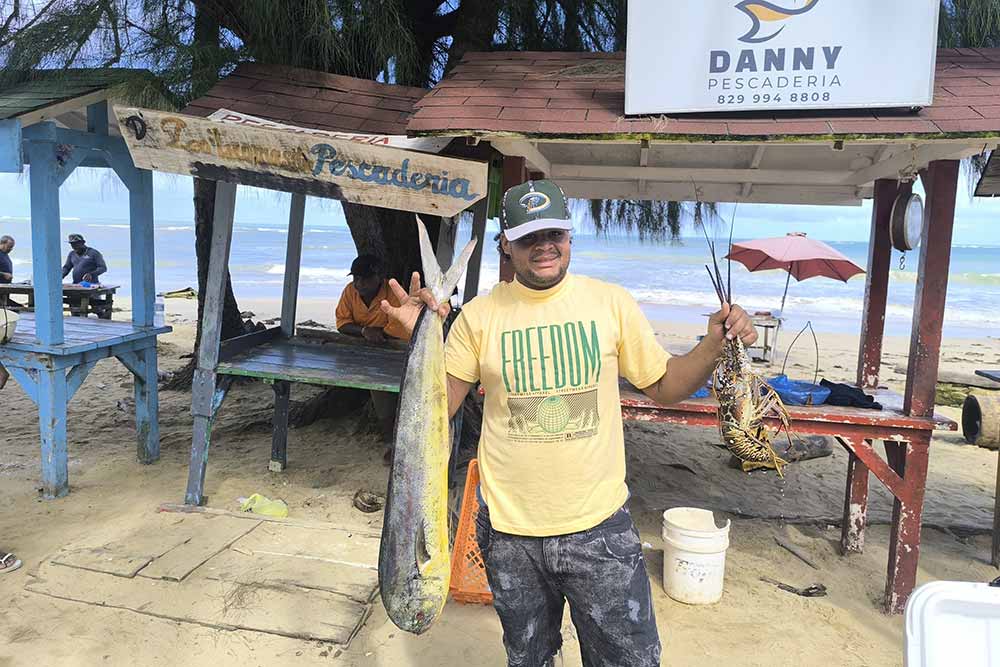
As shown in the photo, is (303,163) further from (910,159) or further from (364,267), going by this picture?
(910,159)

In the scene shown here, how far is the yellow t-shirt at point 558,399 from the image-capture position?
89.0 inches

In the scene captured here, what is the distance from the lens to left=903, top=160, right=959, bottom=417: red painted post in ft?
13.9

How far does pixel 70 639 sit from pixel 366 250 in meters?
4.61

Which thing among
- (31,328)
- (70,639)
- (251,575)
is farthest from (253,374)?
(31,328)

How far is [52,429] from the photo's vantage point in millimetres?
5414

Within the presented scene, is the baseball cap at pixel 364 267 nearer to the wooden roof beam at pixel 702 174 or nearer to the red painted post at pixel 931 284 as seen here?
the wooden roof beam at pixel 702 174

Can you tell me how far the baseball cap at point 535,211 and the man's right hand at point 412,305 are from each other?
330 millimetres

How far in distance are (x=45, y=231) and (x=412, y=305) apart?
427 cm

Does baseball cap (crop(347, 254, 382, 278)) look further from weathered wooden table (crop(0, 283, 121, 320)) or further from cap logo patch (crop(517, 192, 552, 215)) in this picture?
weathered wooden table (crop(0, 283, 121, 320))

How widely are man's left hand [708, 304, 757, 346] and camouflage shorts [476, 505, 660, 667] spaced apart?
0.66m

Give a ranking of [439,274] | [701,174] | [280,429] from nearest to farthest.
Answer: [439,274]
[701,174]
[280,429]

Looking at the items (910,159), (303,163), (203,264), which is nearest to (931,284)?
(910,159)

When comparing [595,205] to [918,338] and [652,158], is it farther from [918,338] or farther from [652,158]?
[918,338]

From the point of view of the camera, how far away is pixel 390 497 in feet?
7.34
